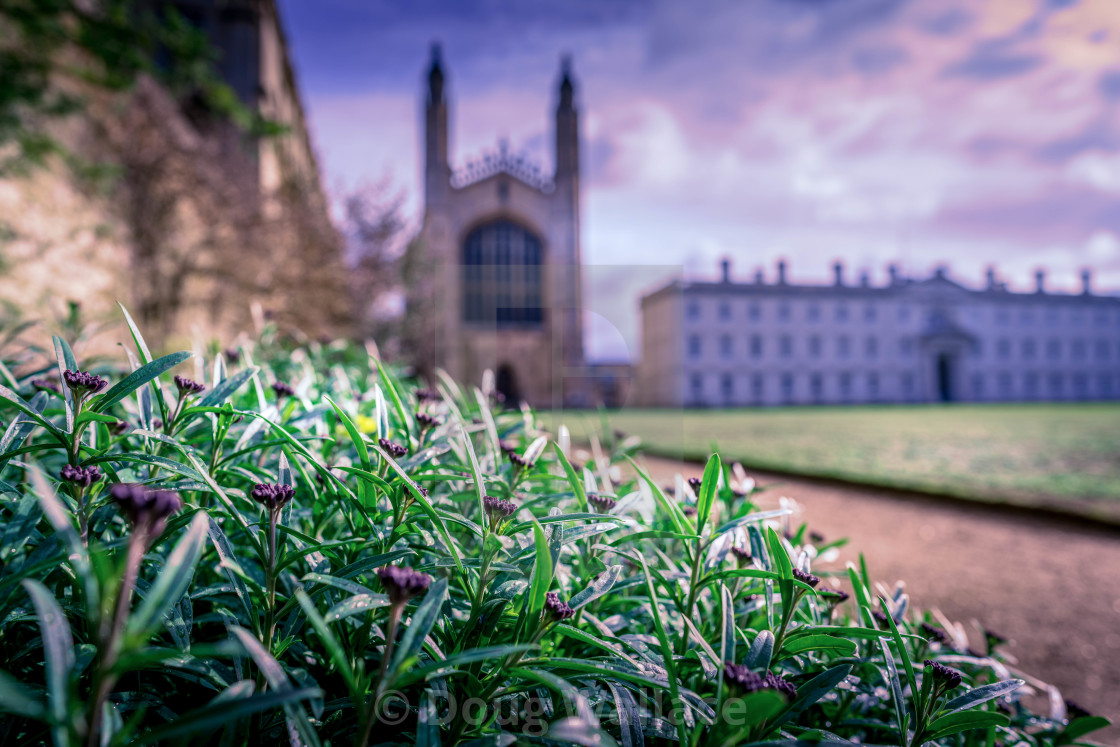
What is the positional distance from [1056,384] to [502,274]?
50.2m

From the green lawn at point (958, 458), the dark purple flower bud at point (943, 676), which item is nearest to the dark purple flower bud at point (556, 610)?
the dark purple flower bud at point (943, 676)

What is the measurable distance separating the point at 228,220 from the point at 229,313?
1685 millimetres

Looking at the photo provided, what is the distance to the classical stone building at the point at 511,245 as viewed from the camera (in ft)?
95.3

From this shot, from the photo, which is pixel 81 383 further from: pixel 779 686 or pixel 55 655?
pixel 779 686

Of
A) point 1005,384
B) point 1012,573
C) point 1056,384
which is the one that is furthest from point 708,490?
point 1056,384

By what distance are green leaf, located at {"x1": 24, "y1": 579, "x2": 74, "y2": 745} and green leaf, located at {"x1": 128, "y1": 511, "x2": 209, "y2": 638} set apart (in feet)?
0.15

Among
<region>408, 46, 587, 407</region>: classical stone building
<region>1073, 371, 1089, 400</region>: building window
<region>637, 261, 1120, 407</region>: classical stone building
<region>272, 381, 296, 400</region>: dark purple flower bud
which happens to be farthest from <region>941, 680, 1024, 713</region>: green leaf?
<region>1073, 371, 1089, 400</region>: building window

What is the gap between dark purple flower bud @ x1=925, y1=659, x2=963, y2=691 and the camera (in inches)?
24.7

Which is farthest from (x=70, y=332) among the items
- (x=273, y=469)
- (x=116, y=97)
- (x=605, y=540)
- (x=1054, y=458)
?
(x=1054, y=458)

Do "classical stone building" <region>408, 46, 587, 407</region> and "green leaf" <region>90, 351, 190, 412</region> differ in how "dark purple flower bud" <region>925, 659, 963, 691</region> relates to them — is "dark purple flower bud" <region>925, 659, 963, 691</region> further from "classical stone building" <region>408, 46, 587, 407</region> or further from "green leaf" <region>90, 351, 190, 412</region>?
"classical stone building" <region>408, 46, 587, 407</region>

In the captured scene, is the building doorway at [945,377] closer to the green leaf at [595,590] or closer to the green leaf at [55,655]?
the green leaf at [595,590]

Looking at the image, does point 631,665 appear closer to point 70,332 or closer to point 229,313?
point 70,332

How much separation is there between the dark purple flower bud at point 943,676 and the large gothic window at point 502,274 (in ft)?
99.4

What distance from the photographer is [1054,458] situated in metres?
9.31
